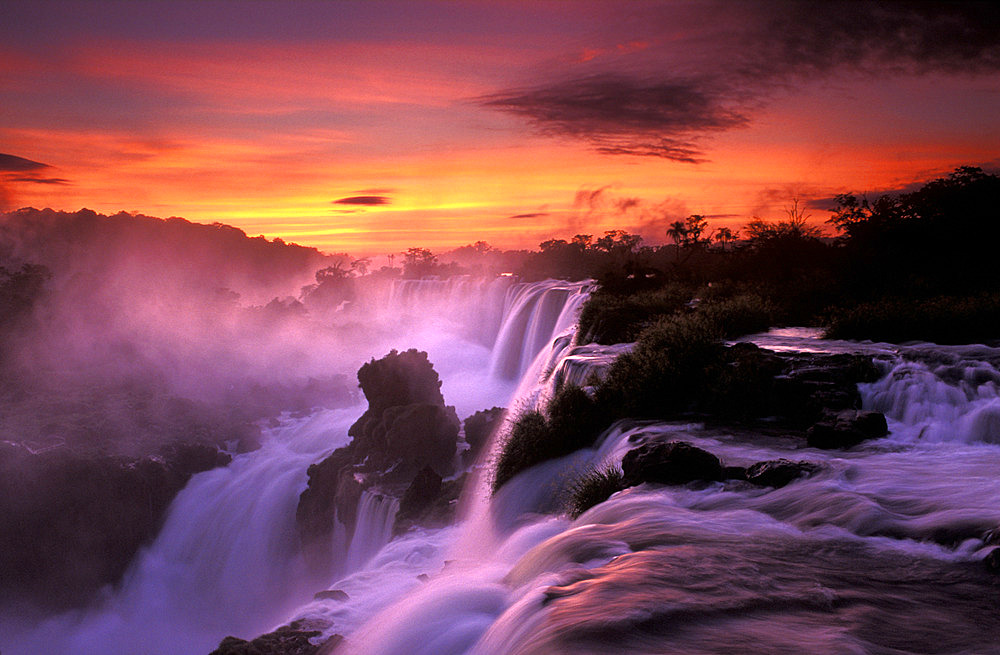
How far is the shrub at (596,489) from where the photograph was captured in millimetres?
9641

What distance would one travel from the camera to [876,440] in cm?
1013

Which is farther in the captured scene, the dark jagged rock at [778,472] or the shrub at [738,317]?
the shrub at [738,317]

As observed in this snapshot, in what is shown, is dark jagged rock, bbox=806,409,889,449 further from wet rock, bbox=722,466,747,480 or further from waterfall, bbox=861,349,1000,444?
wet rock, bbox=722,466,747,480

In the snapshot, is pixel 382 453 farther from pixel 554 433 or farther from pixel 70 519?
pixel 70 519

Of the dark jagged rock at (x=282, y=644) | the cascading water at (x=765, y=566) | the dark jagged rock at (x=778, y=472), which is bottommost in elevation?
the dark jagged rock at (x=282, y=644)

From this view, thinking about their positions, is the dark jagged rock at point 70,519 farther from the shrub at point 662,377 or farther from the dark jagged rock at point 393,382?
the shrub at point 662,377

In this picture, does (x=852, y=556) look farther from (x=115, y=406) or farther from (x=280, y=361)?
(x=280, y=361)

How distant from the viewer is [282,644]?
9.22 m

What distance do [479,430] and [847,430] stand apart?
20.0m

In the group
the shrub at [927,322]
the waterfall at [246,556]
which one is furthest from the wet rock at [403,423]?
the shrub at [927,322]

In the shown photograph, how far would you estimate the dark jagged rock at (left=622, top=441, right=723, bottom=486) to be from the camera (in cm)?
902

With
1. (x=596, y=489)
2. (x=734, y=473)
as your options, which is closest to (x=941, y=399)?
(x=734, y=473)

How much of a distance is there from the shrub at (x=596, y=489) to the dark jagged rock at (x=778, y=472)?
2.05 m

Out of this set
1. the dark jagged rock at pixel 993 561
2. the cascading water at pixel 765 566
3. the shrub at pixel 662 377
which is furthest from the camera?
the shrub at pixel 662 377
